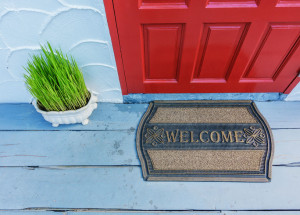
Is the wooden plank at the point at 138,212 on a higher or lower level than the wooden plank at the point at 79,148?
lower

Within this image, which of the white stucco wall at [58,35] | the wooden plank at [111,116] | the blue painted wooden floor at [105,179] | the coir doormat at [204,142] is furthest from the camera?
the wooden plank at [111,116]

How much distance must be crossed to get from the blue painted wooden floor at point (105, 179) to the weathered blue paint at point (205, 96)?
0.15m

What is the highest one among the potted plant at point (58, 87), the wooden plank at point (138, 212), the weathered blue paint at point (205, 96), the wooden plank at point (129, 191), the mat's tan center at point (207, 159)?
the potted plant at point (58, 87)

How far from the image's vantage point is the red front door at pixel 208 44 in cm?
88

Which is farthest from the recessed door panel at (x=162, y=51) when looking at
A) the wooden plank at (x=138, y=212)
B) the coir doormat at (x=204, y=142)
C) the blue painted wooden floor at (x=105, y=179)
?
the wooden plank at (x=138, y=212)

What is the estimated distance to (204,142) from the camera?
3.87 ft

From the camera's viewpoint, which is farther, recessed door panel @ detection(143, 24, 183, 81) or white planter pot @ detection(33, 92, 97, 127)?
white planter pot @ detection(33, 92, 97, 127)

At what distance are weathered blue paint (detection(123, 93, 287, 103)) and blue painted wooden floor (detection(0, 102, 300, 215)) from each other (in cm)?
15

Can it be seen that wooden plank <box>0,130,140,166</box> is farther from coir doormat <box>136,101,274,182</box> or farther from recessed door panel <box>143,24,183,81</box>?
recessed door panel <box>143,24,183,81</box>

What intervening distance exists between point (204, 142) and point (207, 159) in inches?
4.6

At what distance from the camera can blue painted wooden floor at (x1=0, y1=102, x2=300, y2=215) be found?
965mm

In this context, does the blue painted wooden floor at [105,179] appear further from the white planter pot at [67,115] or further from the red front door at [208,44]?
the red front door at [208,44]

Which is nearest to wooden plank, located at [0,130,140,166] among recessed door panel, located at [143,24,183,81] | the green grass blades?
the green grass blades

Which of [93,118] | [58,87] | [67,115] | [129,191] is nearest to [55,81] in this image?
[58,87]
